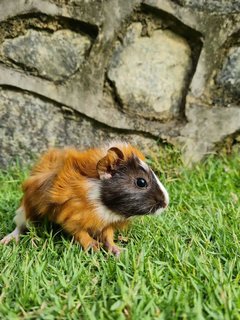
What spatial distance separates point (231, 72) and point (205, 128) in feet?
1.51

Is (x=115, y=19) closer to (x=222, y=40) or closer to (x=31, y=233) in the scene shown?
(x=222, y=40)

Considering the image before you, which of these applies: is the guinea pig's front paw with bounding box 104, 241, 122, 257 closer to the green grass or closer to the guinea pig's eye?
the green grass

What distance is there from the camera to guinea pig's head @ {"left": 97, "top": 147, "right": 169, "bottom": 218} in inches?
119

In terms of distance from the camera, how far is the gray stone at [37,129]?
4.13m

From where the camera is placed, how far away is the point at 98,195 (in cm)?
301

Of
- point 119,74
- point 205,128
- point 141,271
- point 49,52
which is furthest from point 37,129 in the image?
point 141,271

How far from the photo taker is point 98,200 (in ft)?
9.89

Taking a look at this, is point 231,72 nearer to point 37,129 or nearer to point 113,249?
point 37,129

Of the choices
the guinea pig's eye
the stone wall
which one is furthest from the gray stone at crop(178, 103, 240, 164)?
the guinea pig's eye

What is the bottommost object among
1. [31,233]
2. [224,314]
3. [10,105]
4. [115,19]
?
[31,233]

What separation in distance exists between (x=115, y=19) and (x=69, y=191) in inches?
61.8

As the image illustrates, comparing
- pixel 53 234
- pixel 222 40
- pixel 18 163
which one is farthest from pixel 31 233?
pixel 222 40

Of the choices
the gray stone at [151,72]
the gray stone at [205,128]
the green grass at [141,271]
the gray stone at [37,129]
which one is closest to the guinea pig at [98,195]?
the green grass at [141,271]

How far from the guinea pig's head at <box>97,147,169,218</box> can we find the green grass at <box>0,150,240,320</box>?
18 cm
